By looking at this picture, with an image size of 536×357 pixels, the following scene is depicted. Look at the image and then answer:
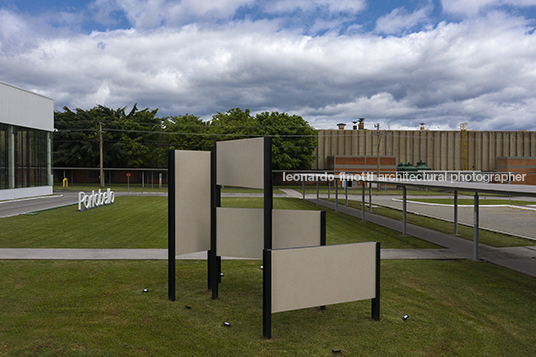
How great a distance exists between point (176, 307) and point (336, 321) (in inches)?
120

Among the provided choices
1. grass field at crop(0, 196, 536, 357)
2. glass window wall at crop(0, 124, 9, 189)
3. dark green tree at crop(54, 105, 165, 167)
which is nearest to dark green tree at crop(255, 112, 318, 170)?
dark green tree at crop(54, 105, 165, 167)

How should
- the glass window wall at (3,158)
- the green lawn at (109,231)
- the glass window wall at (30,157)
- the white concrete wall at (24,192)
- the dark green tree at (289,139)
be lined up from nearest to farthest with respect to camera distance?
the green lawn at (109,231)
the glass window wall at (3,158)
the white concrete wall at (24,192)
the glass window wall at (30,157)
the dark green tree at (289,139)

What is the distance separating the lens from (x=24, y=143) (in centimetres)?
3434

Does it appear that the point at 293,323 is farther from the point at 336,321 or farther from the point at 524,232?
the point at 524,232

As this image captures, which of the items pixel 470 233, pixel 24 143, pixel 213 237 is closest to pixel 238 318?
pixel 213 237

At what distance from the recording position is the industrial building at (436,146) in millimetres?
67750

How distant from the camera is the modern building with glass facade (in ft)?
104

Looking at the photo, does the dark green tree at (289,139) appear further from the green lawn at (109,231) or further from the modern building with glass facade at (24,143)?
the green lawn at (109,231)

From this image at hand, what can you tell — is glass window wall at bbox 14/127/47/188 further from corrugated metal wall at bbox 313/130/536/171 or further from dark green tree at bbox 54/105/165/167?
corrugated metal wall at bbox 313/130/536/171

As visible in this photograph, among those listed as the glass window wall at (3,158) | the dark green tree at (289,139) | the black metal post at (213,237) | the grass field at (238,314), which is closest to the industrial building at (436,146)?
the dark green tree at (289,139)

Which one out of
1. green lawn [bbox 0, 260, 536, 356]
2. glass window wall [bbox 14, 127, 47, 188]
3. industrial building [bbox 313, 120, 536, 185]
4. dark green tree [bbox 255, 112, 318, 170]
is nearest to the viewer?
green lawn [bbox 0, 260, 536, 356]

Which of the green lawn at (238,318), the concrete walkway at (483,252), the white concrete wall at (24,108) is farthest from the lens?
the white concrete wall at (24,108)

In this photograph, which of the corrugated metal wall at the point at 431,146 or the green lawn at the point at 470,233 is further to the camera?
the corrugated metal wall at the point at 431,146

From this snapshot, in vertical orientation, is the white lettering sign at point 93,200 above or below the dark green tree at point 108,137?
below
